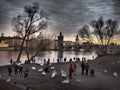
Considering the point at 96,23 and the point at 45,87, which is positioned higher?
the point at 96,23

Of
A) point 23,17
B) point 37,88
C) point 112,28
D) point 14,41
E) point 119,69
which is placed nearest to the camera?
point 37,88

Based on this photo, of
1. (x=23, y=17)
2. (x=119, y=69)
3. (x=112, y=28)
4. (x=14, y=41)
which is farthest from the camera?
(x=14, y=41)

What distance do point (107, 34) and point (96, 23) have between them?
140 inches

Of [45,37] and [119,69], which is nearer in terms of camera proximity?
[119,69]

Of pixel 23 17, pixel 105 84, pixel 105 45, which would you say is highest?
pixel 23 17

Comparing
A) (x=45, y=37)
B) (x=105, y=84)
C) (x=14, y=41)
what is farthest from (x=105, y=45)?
(x=14, y=41)

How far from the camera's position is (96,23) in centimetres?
5472

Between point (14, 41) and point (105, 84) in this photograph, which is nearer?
point (105, 84)

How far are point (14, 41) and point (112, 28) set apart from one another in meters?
132

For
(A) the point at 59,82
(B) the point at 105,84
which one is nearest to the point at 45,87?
(A) the point at 59,82

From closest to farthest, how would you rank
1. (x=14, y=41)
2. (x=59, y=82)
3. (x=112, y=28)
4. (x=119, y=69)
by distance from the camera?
(x=59, y=82) < (x=119, y=69) < (x=112, y=28) < (x=14, y=41)

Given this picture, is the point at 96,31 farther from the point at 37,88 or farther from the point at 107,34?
the point at 37,88

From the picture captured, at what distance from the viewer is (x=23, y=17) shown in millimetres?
34938

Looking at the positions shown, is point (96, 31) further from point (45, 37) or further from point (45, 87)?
point (45, 87)
